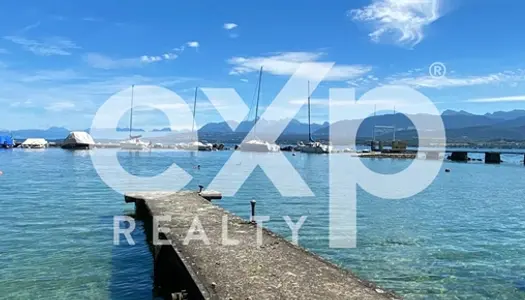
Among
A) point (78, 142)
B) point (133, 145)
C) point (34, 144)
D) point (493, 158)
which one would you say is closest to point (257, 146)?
point (133, 145)

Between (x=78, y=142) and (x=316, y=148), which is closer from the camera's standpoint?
(x=316, y=148)

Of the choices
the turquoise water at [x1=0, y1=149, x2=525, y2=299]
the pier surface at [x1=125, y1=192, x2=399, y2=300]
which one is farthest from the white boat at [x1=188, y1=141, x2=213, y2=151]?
the pier surface at [x1=125, y1=192, x2=399, y2=300]

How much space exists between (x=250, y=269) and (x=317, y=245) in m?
6.85

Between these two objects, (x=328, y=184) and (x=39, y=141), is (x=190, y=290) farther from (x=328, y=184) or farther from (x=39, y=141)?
(x=39, y=141)

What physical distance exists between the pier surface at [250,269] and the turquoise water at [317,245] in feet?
5.24

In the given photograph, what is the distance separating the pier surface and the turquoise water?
1.60 m

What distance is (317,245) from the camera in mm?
15812

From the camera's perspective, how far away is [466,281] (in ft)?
40.8

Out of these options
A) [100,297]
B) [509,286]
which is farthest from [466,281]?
[100,297]

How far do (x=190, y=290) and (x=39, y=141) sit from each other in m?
132

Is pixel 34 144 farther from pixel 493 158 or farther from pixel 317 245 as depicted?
pixel 317 245

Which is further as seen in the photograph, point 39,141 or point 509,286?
point 39,141

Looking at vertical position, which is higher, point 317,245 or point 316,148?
point 316,148

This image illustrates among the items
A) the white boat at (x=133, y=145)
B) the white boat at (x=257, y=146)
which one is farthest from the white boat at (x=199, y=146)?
the white boat at (x=257, y=146)
